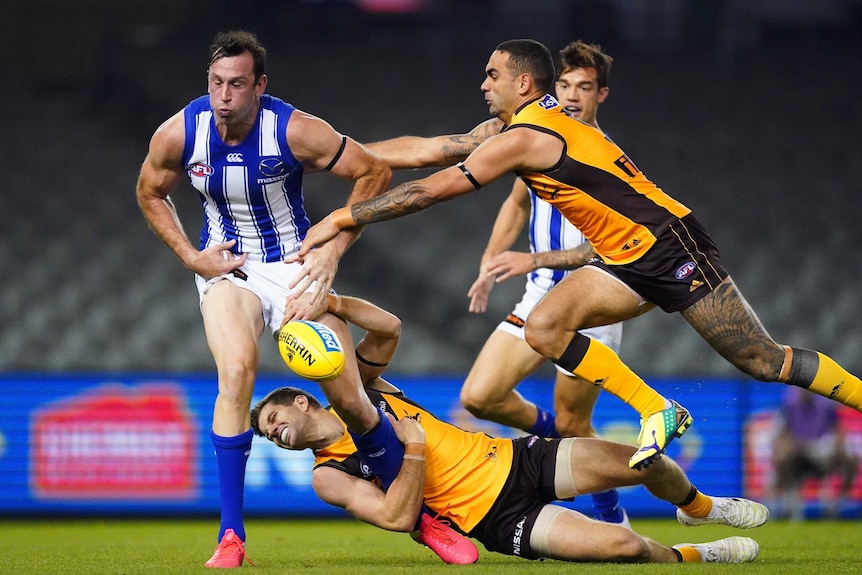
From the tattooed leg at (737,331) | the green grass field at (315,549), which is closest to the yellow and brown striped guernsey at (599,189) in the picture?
the tattooed leg at (737,331)

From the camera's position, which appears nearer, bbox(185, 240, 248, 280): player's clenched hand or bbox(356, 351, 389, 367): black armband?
bbox(185, 240, 248, 280): player's clenched hand

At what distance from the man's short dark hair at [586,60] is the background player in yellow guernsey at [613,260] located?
1.56 metres

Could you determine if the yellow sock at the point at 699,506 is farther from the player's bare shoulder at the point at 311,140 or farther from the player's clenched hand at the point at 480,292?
the player's bare shoulder at the point at 311,140

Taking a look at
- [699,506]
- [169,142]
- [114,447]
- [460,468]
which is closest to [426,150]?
[169,142]

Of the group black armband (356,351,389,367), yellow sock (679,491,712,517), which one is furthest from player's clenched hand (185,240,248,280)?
yellow sock (679,491,712,517)

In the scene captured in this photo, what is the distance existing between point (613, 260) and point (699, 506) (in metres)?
1.20

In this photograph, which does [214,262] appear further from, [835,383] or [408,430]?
[835,383]

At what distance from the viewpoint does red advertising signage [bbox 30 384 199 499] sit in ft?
30.1

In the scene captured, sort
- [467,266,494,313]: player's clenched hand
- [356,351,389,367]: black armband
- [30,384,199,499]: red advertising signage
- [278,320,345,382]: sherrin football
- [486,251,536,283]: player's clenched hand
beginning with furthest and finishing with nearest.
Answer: [30,384,199,499]: red advertising signage, [467,266,494,313]: player's clenched hand, [486,251,536,283]: player's clenched hand, [356,351,389,367]: black armband, [278,320,345,382]: sherrin football

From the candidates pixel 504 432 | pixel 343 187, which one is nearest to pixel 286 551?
pixel 504 432

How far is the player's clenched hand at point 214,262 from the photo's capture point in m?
5.05

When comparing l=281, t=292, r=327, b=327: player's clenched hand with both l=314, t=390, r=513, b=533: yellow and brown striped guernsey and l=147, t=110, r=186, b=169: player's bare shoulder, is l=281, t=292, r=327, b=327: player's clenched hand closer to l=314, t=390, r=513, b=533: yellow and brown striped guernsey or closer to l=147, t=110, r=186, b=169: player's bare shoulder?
l=314, t=390, r=513, b=533: yellow and brown striped guernsey

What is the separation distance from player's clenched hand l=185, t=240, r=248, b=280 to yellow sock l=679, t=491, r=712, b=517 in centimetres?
233

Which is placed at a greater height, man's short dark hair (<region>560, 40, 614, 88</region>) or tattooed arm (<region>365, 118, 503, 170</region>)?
man's short dark hair (<region>560, 40, 614, 88</region>)
